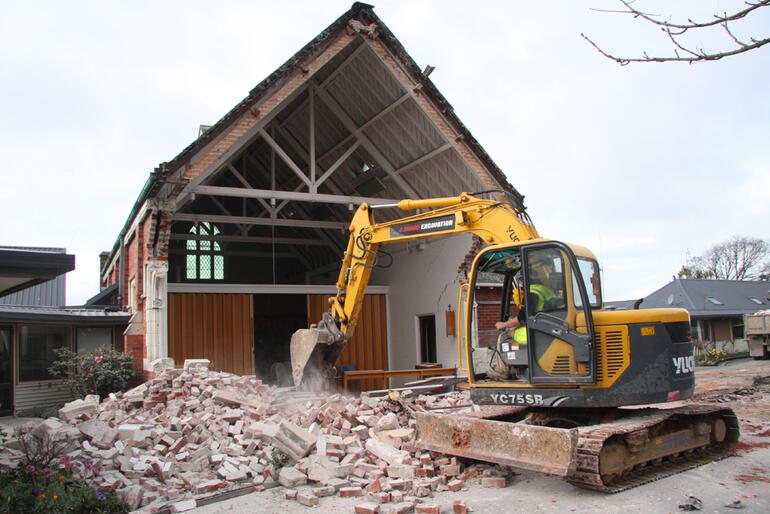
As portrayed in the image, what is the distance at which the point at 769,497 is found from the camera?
20.7ft

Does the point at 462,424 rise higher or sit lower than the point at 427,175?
lower

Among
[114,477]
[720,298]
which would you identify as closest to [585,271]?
[114,477]

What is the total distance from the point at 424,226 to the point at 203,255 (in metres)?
12.8

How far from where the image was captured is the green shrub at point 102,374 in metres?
12.9

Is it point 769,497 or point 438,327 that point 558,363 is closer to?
point 769,497

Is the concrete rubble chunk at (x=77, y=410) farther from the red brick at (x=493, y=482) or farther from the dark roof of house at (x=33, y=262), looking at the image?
the red brick at (x=493, y=482)

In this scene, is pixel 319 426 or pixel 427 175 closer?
pixel 319 426

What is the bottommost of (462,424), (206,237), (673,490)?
(673,490)

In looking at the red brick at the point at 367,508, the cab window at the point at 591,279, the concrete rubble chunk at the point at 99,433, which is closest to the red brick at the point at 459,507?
the red brick at the point at 367,508

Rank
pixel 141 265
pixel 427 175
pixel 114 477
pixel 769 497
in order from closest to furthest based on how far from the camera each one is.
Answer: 1. pixel 769 497
2. pixel 114 477
3. pixel 141 265
4. pixel 427 175

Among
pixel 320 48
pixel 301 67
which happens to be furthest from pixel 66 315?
pixel 320 48

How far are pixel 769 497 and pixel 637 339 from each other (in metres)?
1.93

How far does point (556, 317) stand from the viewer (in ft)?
23.3

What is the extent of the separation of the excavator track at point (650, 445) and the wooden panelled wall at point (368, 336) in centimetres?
989
